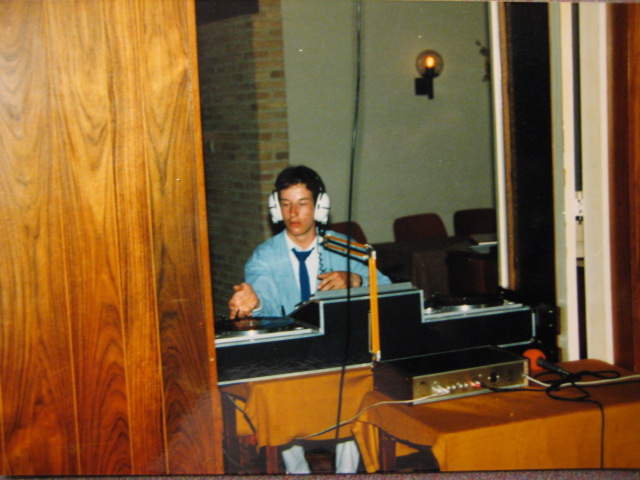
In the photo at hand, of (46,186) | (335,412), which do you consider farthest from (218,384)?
(46,186)

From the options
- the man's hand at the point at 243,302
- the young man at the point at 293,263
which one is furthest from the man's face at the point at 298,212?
the man's hand at the point at 243,302

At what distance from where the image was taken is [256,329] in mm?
2105

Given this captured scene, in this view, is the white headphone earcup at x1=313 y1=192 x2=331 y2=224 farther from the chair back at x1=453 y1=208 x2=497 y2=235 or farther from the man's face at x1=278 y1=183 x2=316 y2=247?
the chair back at x1=453 y1=208 x2=497 y2=235

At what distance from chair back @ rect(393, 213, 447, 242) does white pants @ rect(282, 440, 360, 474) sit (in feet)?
8.14

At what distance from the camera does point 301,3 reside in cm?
445

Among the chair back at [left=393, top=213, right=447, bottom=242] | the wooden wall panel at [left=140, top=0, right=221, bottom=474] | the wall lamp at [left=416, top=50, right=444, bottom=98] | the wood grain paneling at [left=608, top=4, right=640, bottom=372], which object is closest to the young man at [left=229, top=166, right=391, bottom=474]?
the wooden wall panel at [left=140, top=0, right=221, bottom=474]

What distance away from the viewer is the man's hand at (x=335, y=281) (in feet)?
8.29

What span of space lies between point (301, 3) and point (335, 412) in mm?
3021

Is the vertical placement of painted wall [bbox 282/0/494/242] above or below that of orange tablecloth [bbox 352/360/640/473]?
above

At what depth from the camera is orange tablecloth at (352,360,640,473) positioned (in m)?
1.92

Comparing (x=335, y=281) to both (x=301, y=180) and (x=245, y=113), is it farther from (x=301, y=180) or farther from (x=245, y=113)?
(x=245, y=113)

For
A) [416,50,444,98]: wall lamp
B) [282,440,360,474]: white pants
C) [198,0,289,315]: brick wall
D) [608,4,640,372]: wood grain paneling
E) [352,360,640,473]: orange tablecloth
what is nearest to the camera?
[352,360,640,473]: orange tablecloth

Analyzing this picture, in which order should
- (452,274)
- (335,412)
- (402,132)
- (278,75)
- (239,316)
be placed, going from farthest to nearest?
(402,132), (278,75), (452,274), (239,316), (335,412)

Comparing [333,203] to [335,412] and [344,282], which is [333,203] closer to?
[344,282]
